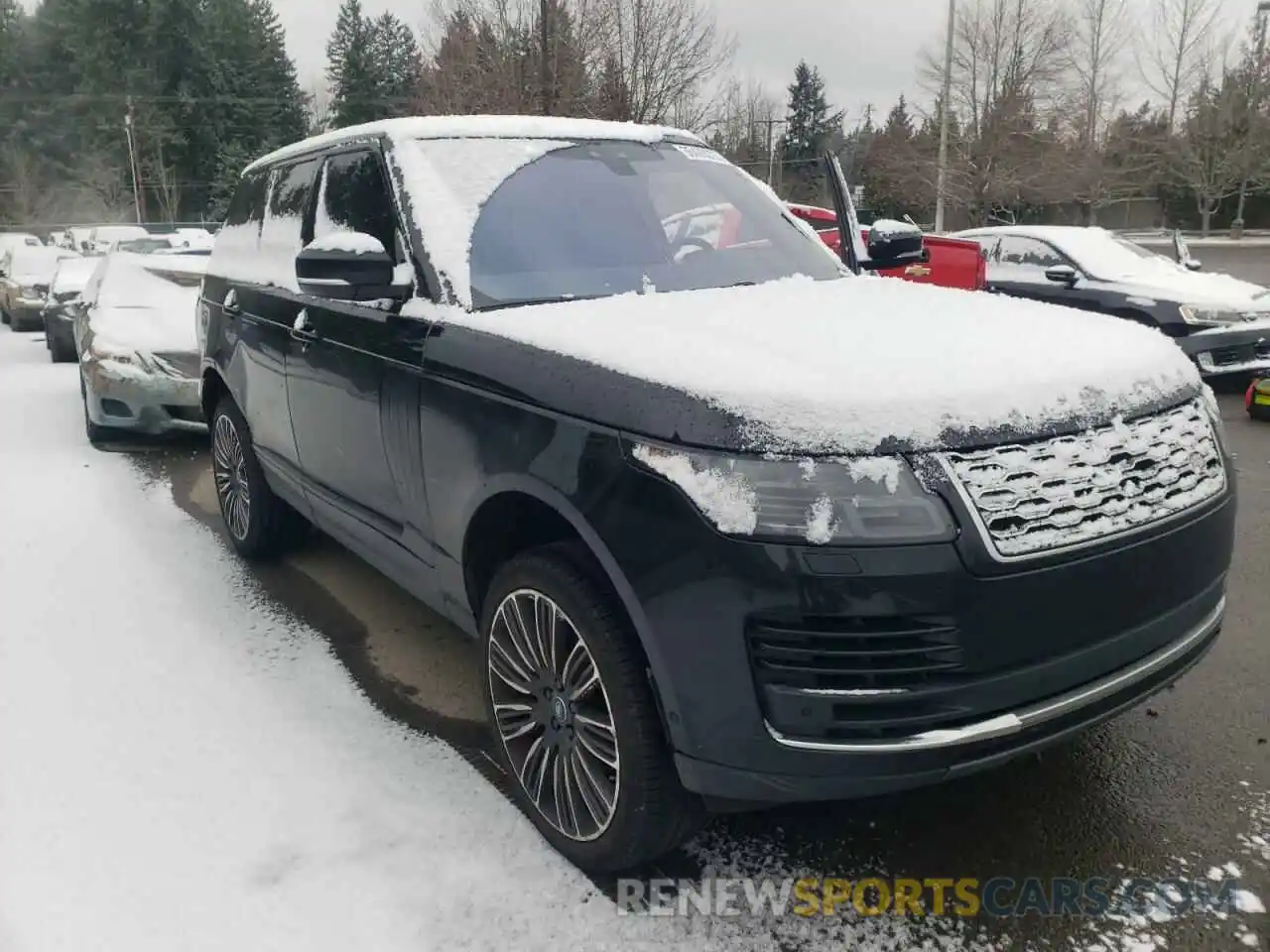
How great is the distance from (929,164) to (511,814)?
34580 mm

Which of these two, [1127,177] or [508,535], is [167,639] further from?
[1127,177]

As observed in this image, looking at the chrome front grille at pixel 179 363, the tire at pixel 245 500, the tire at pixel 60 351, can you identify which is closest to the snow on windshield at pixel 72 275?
the tire at pixel 60 351

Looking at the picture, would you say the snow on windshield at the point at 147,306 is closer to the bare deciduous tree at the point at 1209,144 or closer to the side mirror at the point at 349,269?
the side mirror at the point at 349,269

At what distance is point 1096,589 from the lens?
6.90 ft

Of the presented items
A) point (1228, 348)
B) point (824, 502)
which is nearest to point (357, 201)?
point (824, 502)

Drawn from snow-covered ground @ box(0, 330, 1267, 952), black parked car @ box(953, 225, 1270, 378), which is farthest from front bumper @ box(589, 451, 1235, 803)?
black parked car @ box(953, 225, 1270, 378)

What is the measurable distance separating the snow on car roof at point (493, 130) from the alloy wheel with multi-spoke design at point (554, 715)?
176 cm

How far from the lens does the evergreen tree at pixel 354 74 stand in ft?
195

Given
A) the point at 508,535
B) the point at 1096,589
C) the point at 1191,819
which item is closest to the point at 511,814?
the point at 508,535

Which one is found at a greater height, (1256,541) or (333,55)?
(333,55)

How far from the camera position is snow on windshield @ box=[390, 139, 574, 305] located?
306cm

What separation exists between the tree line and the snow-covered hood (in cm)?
332

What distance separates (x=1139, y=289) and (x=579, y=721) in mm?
8351

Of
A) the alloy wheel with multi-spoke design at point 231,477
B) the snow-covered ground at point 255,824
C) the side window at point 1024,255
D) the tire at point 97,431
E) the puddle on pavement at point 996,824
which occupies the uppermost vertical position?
the side window at point 1024,255
